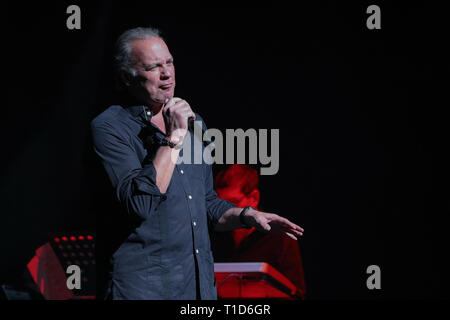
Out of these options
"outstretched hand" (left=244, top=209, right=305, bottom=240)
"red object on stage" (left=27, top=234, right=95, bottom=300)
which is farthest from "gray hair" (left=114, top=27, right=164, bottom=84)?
"red object on stage" (left=27, top=234, right=95, bottom=300)

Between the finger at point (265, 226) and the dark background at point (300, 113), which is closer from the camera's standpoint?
the finger at point (265, 226)

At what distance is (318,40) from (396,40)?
1.79ft

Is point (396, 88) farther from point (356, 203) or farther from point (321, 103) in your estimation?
point (356, 203)

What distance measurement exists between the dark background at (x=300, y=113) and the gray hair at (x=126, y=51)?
2.00 m

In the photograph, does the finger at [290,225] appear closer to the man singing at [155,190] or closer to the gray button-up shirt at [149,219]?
the man singing at [155,190]

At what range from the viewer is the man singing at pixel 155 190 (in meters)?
1.44

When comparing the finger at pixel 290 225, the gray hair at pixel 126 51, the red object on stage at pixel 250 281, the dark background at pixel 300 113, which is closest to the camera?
the finger at pixel 290 225

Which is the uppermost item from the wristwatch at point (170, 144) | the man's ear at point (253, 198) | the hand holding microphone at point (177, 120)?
the hand holding microphone at point (177, 120)

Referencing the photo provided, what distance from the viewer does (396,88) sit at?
3523mm

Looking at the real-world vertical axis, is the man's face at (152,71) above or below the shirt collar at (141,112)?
above

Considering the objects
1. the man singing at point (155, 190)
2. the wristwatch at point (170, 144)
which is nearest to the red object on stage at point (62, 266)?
the man singing at point (155, 190)

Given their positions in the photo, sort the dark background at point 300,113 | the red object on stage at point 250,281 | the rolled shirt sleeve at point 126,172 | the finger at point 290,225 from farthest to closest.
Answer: the dark background at point 300,113 → the red object on stage at point 250,281 → the finger at point 290,225 → the rolled shirt sleeve at point 126,172

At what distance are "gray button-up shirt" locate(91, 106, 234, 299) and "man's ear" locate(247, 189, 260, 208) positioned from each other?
1942 millimetres
